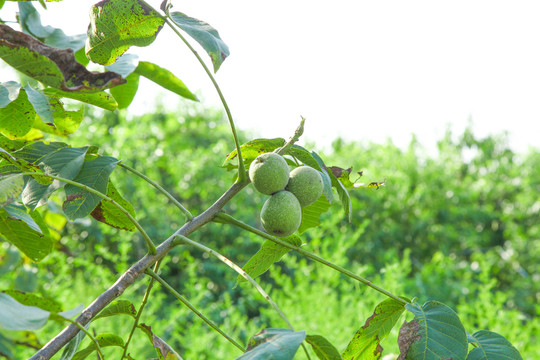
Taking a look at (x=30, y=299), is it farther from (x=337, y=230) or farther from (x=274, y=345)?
(x=337, y=230)

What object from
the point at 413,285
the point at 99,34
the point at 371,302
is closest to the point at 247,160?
the point at 99,34

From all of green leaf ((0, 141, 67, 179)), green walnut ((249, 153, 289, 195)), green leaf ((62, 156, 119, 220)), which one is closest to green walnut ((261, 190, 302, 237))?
green walnut ((249, 153, 289, 195))

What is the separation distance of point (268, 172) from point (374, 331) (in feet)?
1.28

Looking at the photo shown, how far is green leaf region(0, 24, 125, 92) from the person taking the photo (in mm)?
787

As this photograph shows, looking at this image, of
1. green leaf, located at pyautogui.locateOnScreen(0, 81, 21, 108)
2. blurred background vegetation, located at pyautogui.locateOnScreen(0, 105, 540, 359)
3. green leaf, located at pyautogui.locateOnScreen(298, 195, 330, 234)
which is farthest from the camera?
blurred background vegetation, located at pyautogui.locateOnScreen(0, 105, 540, 359)

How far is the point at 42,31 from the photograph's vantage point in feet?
3.10

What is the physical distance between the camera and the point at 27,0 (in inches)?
35.3

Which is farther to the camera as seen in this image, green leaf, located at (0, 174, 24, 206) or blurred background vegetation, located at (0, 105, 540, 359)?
blurred background vegetation, located at (0, 105, 540, 359)

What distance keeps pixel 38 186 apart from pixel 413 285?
173 inches

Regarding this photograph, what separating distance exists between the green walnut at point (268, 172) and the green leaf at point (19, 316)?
1.56 ft

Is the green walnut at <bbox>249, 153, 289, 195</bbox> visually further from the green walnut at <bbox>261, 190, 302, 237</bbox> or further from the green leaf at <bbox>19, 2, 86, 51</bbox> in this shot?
the green leaf at <bbox>19, 2, 86, 51</bbox>

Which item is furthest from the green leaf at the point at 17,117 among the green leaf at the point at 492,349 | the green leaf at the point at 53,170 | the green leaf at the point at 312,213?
the green leaf at the point at 492,349

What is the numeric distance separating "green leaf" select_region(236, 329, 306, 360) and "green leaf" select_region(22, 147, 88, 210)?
1.51 ft

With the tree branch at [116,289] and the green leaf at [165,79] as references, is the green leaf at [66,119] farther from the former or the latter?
the tree branch at [116,289]
